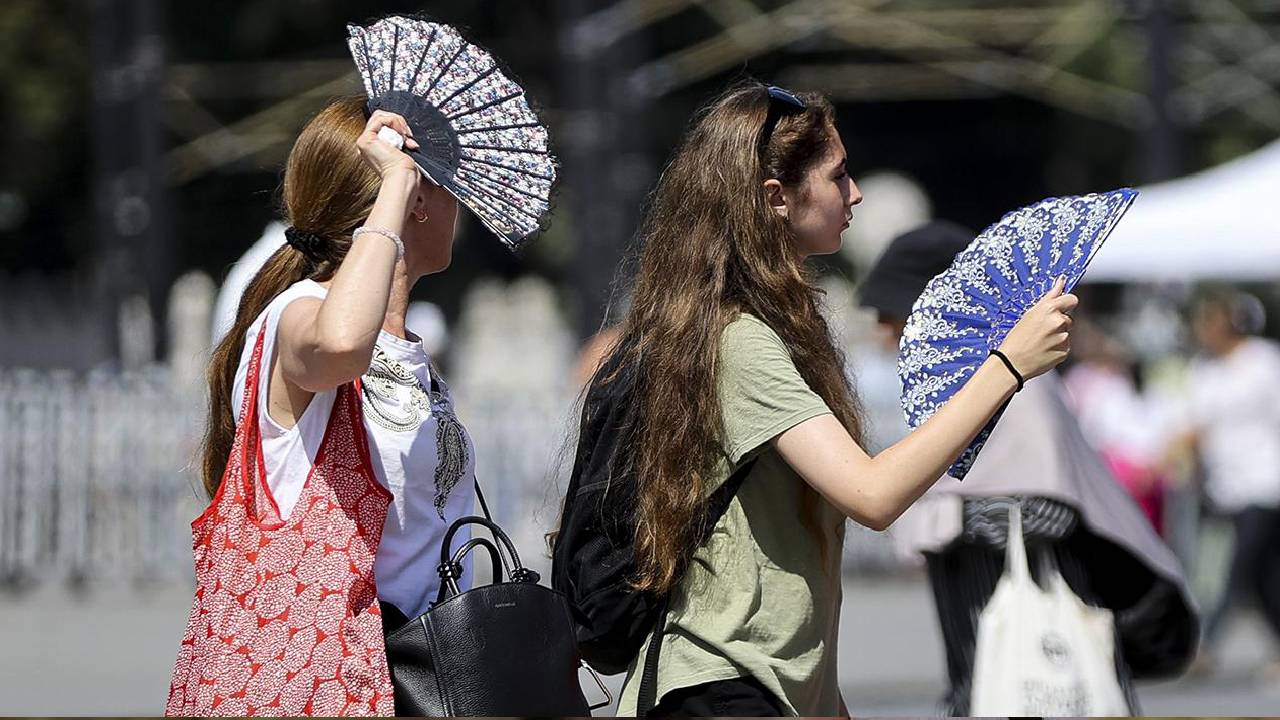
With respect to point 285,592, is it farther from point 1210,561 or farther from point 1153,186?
point 1153,186

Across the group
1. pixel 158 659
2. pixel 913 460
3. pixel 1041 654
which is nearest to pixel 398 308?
pixel 913 460

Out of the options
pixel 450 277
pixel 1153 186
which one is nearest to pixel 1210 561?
pixel 1153 186

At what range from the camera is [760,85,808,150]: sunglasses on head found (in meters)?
3.11

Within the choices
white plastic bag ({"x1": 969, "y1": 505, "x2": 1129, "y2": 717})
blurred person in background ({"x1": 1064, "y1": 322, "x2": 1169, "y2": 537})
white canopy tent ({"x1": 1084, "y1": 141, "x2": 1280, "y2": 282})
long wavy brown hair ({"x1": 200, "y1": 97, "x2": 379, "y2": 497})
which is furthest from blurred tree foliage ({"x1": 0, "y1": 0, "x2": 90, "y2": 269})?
long wavy brown hair ({"x1": 200, "y1": 97, "x2": 379, "y2": 497})

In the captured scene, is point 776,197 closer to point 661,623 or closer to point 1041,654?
point 661,623

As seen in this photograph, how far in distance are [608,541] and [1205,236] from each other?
10670 millimetres

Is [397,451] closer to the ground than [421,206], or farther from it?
closer to the ground

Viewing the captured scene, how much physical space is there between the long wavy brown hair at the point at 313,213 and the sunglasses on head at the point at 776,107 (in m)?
0.63

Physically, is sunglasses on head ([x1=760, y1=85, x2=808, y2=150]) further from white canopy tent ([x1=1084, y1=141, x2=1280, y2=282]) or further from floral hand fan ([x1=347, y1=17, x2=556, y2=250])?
white canopy tent ([x1=1084, y1=141, x2=1280, y2=282])

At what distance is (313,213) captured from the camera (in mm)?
2895

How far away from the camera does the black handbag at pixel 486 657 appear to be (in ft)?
8.89

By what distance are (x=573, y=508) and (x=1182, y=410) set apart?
9270mm

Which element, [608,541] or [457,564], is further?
[608,541]

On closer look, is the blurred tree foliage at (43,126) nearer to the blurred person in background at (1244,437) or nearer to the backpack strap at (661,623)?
the blurred person in background at (1244,437)
